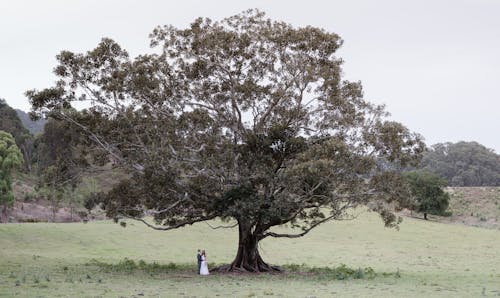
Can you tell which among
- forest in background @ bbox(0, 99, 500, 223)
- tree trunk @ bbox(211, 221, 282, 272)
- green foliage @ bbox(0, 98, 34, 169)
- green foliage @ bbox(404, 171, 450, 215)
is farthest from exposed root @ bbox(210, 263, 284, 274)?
green foliage @ bbox(0, 98, 34, 169)

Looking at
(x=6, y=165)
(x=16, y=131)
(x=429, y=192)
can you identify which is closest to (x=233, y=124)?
(x=6, y=165)

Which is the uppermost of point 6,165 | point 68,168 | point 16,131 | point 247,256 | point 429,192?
point 16,131

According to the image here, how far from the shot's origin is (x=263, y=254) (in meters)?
43.6

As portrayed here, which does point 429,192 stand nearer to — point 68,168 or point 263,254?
point 263,254

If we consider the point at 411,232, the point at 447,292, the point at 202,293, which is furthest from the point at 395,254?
the point at 202,293

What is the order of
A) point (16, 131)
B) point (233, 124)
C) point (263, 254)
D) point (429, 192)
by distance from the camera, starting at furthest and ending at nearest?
point (16, 131), point (429, 192), point (263, 254), point (233, 124)

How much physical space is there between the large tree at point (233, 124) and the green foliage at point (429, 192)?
138 feet

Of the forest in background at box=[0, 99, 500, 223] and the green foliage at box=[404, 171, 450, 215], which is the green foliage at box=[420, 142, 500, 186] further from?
the green foliage at box=[404, 171, 450, 215]

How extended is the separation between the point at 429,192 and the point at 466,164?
239 feet

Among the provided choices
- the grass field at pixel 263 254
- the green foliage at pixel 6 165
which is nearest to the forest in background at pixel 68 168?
the green foliage at pixel 6 165

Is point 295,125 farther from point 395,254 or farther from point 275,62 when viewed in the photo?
point 395,254

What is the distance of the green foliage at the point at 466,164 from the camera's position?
13025 centimetres

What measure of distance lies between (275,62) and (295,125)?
3.13 meters

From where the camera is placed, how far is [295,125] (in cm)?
2609
